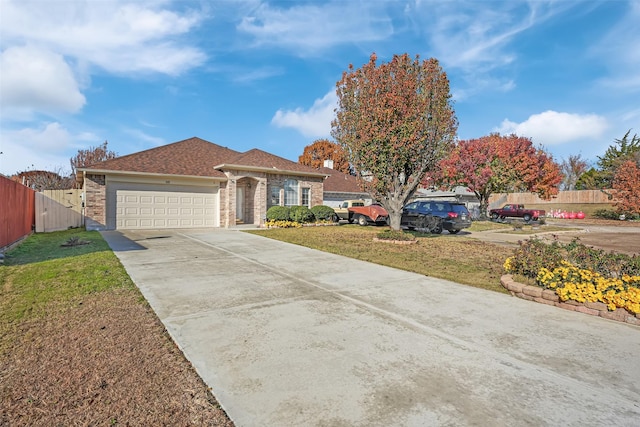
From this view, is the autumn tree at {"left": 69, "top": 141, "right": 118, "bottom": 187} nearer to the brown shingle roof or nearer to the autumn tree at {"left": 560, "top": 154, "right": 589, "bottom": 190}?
the brown shingle roof

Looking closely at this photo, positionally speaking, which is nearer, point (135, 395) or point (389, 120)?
point (135, 395)

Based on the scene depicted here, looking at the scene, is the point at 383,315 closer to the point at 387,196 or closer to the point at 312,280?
the point at 312,280

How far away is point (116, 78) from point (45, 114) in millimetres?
3848

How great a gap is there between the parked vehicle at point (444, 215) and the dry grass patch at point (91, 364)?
1394 cm

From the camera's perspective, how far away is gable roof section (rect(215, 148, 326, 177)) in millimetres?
17992

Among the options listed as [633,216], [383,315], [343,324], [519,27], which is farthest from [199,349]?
[633,216]

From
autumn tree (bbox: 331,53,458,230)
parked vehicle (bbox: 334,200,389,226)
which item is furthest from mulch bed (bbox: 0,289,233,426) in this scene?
parked vehicle (bbox: 334,200,389,226)

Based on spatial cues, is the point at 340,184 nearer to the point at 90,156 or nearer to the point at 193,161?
the point at 193,161

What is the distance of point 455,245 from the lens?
11609mm

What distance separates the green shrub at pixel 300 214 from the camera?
18.2m

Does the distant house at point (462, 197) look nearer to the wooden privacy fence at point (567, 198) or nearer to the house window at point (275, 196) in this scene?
the wooden privacy fence at point (567, 198)

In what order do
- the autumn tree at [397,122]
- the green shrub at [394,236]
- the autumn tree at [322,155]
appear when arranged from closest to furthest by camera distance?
the green shrub at [394,236] < the autumn tree at [397,122] < the autumn tree at [322,155]

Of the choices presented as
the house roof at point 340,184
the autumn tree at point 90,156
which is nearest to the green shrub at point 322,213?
the house roof at point 340,184

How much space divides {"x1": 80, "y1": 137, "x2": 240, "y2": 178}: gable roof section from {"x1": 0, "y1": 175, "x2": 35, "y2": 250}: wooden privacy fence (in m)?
2.62
